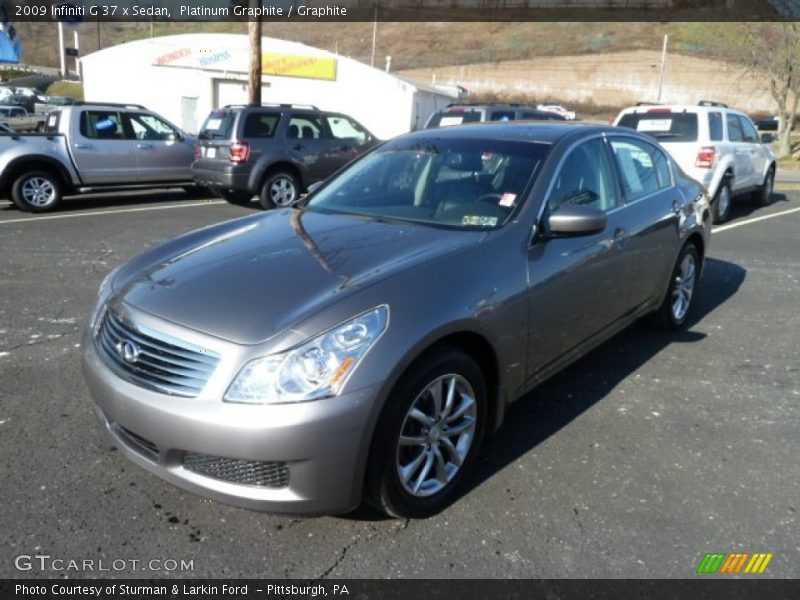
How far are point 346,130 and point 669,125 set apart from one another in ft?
18.6

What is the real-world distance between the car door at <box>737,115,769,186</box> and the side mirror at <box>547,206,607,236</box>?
31.5 feet

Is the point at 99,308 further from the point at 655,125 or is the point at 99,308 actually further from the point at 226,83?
the point at 226,83

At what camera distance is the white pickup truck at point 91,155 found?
412 inches

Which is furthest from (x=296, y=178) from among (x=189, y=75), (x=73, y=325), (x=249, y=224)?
(x=189, y=75)

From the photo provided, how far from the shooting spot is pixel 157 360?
2545mm

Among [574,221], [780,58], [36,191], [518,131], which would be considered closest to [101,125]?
[36,191]

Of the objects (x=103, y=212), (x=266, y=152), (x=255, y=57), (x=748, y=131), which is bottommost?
(x=103, y=212)

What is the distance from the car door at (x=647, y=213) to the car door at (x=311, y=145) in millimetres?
7548

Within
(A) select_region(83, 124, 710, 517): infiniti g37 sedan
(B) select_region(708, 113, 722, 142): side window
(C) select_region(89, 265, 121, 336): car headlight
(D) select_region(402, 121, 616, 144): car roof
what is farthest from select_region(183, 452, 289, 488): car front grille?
(B) select_region(708, 113, 722, 142): side window

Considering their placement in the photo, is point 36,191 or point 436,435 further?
point 36,191

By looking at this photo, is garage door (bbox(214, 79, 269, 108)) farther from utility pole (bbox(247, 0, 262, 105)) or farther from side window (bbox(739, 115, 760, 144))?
side window (bbox(739, 115, 760, 144))

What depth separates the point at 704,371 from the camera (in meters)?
Result: 4.53

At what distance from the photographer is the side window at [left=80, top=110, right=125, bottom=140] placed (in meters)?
11.2

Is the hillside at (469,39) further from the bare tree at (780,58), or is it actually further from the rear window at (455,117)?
the rear window at (455,117)
